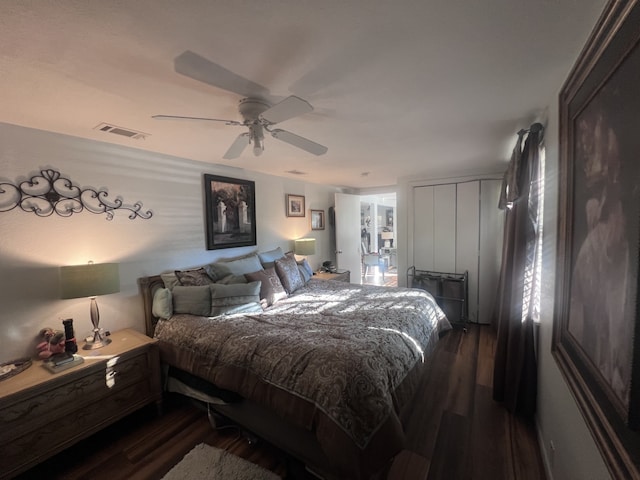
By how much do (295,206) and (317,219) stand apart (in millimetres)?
677

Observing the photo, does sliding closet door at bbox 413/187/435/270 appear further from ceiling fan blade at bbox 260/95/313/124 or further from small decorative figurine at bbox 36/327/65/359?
small decorative figurine at bbox 36/327/65/359

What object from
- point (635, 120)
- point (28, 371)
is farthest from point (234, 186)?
point (635, 120)

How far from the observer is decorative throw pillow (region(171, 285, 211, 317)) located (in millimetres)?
2424

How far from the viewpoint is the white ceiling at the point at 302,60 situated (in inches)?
38.3

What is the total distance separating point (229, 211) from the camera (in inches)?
134

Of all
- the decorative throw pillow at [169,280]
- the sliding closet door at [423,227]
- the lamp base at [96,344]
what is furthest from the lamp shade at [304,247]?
the lamp base at [96,344]

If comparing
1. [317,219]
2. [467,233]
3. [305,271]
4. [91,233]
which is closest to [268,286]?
[305,271]

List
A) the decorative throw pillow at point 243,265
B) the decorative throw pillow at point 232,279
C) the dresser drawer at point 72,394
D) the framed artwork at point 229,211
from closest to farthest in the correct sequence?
the dresser drawer at point 72,394, the decorative throw pillow at point 232,279, the decorative throw pillow at point 243,265, the framed artwork at point 229,211

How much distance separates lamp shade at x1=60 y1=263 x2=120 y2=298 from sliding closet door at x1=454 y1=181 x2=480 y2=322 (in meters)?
4.43

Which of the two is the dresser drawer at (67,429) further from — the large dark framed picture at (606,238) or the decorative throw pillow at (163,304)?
the large dark framed picture at (606,238)

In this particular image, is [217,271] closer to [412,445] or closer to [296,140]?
[296,140]

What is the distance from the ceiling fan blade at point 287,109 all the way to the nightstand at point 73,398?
6.79 feet

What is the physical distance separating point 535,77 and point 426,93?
22.1 inches

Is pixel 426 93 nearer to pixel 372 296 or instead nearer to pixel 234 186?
pixel 372 296
